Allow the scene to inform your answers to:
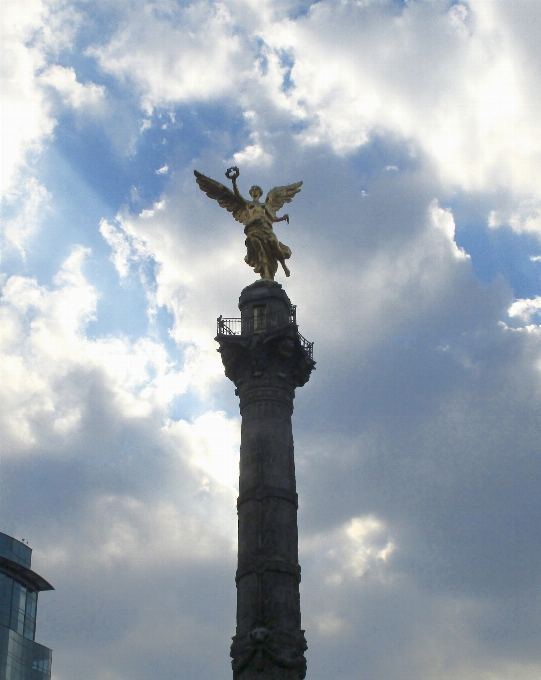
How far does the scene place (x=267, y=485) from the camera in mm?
41094

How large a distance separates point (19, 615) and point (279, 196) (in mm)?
46975

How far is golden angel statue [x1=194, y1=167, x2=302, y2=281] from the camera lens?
48.6 m

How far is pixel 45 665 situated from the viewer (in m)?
76.8

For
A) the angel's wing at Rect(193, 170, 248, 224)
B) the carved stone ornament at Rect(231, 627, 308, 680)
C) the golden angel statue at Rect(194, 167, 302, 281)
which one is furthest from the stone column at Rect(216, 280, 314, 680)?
the angel's wing at Rect(193, 170, 248, 224)

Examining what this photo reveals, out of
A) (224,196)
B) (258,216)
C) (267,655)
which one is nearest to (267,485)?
(267,655)

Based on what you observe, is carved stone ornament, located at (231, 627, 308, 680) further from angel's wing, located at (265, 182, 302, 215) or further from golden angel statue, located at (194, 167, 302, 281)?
angel's wing, located at (265, 182, 302, 215)

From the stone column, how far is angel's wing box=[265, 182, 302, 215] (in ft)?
19.6

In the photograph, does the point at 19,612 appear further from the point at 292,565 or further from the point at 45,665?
the point at 292,565

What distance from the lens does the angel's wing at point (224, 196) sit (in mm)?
50469

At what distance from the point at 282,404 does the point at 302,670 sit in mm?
12930

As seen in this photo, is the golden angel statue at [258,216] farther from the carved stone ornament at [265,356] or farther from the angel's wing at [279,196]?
the carved stone ornament at [265,356]

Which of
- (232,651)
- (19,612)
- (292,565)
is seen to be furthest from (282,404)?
(19,612)

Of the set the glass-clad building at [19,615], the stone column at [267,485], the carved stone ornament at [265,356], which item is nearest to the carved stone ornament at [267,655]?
the stone column at [267,485]

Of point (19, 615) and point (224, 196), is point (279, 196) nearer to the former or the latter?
point (224, 196)
